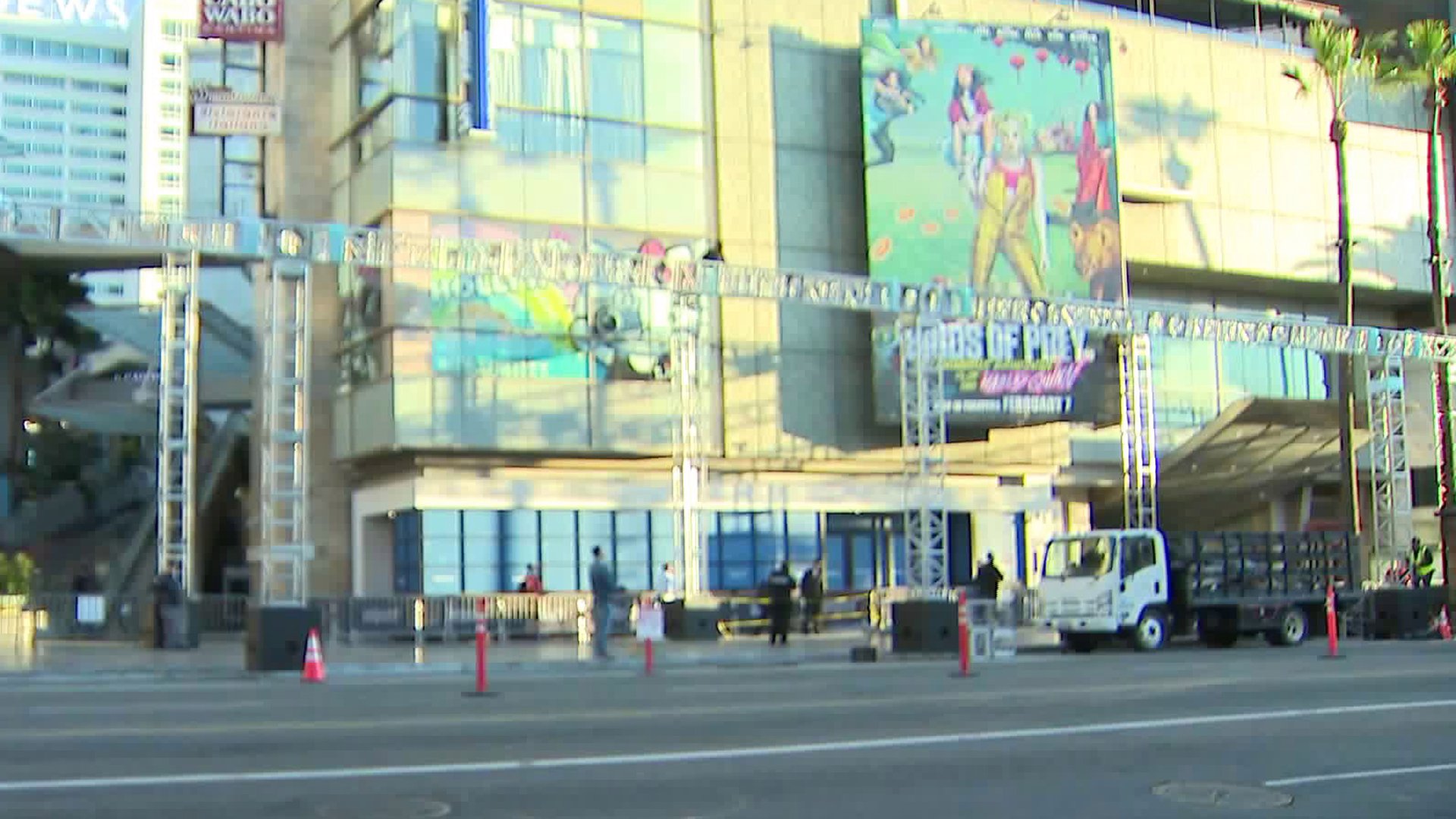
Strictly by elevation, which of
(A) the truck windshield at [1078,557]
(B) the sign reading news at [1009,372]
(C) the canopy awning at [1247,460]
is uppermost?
(B) the sign reading news at [1009,372]

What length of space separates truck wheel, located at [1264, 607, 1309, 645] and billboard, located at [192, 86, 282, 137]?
2746cm

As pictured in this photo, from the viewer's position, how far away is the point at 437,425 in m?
37.4

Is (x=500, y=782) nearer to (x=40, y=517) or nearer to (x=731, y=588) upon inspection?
(x=731, y=588)

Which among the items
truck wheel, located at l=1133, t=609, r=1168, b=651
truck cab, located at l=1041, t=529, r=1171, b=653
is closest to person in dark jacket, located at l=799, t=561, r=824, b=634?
truck cab, located at l=1041, t=529, r=1171, b=653

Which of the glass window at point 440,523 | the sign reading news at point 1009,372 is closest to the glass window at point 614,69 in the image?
the sign reading news at point 1009,372

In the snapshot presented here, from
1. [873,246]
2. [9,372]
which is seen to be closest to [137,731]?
[873,246]

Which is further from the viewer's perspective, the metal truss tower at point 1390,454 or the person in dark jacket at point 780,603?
the metal truss tower at point 1390,454

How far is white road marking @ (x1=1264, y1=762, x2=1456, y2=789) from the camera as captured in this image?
36.8ft

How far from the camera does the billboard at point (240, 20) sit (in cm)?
3981

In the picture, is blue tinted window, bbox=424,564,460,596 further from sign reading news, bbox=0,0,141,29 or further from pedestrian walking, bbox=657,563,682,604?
sign reading news, bbox=0,0,141,29

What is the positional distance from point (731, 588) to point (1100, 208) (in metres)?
15.4

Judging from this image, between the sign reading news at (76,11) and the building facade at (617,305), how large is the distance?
154 m

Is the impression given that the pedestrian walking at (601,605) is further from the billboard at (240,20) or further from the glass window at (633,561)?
the billboard at (240,20)

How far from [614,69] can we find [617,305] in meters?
6.25
